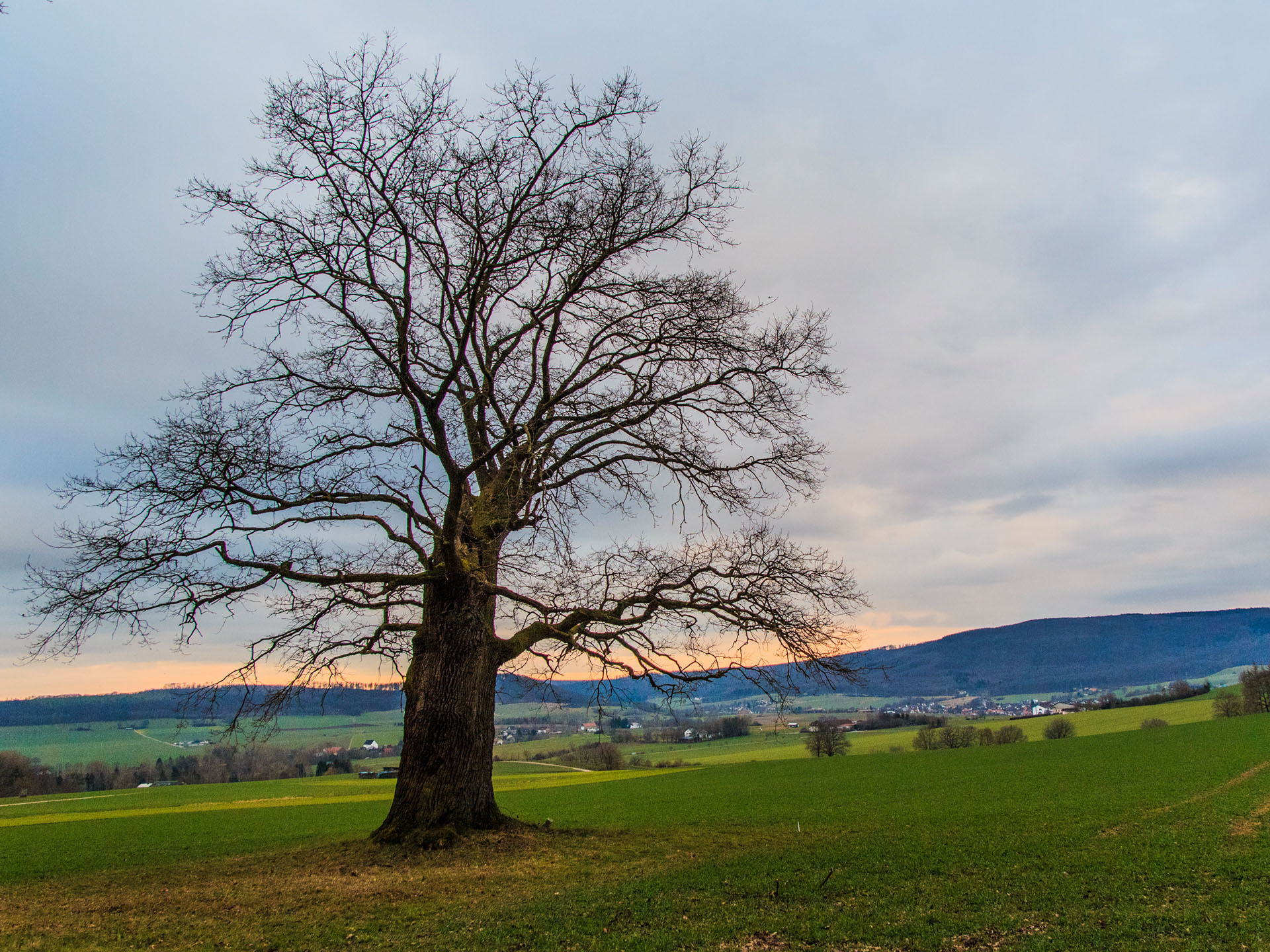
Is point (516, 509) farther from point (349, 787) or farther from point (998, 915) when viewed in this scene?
point (349, 787)

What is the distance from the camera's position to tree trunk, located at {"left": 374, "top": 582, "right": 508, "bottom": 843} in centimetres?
1315

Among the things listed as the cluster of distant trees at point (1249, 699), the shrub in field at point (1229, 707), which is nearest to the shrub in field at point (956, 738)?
the cluster of distant trees at point (1249, 699)

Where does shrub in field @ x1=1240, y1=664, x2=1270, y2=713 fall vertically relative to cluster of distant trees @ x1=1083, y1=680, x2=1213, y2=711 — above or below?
above

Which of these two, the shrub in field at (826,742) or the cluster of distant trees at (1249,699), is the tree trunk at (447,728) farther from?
the cluster of distant trees at (1249,699)

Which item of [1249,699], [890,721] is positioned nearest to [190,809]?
[890,721]

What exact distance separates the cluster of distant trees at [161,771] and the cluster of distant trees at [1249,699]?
8264 cm

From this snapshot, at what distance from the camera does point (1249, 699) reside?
225ft

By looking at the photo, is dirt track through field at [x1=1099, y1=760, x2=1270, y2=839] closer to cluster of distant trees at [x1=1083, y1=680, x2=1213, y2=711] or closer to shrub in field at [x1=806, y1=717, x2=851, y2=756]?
shrub in field at [x1=806, y1=717, x2=851, y2=756]

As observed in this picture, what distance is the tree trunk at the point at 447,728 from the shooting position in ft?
43.1

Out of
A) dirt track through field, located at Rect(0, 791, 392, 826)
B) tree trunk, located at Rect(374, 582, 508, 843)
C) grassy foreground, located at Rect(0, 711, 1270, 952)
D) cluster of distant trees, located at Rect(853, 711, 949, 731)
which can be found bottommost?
cluster of distant trees, located at Rect(853, 711, 949, 731)

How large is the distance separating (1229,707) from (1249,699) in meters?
1.77

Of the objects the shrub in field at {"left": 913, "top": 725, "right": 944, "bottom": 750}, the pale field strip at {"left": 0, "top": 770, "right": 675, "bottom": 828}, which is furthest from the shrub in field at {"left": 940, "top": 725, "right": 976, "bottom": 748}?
the pale field strip at {"left": 0, "top": 770, "right": 675, "bottom": 828}

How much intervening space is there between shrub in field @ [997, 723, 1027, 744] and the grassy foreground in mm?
43353

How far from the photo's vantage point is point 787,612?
13453 mm
